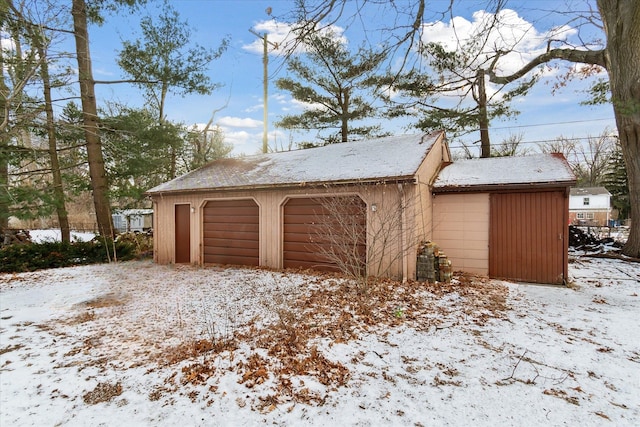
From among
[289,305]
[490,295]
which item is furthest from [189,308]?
[490,295]

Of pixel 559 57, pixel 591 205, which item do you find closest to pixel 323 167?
pixel 559 57

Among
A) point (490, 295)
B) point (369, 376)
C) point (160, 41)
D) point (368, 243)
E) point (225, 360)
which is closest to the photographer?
point (369, 376)

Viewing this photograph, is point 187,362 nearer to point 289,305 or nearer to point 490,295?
point 289,305

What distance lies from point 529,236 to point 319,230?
4.72m

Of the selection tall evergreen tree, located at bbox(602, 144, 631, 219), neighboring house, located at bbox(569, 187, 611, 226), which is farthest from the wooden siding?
neighboring house, located at bbox(569, 187, 611, 226)

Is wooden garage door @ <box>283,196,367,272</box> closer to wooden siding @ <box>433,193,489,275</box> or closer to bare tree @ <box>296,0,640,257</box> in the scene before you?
wooden siding @ <box>433,193,489,275</box>

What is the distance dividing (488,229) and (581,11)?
15.9ft

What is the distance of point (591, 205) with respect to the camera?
32812 millimetres

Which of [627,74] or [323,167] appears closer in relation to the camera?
[627,74]

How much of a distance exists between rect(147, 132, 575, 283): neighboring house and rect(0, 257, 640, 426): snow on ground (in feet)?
4.30

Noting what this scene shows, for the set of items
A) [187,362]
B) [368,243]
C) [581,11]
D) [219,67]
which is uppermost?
[219,67]

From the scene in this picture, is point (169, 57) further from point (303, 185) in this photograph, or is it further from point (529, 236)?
point (529, 236)

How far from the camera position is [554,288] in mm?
6367

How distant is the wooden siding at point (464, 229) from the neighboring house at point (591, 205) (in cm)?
3195
